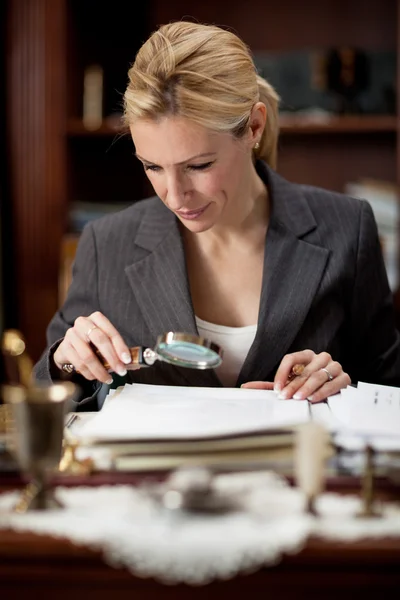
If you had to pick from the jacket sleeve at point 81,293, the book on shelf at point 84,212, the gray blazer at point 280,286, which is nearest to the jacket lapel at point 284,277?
the gray blazer at point 280,286

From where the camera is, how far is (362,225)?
1.95 m

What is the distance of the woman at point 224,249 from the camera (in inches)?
64.7

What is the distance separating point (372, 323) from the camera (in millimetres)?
1916

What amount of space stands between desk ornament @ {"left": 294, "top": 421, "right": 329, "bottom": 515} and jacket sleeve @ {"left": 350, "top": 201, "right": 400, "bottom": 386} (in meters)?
0.98

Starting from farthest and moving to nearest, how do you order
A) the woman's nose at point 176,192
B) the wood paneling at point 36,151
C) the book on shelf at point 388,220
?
the wood paneling at point 36,151 < the book on shelf at point 388,220 < the woman's nose at point 176,192

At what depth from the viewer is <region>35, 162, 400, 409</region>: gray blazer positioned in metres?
1.81

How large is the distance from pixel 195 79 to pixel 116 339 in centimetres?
54

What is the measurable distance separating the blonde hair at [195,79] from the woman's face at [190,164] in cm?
2

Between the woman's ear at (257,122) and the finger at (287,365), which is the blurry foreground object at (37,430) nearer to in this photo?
the finger at (287,365)

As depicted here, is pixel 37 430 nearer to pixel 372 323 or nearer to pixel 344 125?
pixel 372 323

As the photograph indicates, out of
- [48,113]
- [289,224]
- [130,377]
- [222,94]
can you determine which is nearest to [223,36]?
[222,94]

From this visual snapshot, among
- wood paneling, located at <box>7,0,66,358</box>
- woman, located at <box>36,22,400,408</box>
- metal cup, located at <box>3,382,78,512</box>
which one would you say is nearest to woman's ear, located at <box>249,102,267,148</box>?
woman, located at <box>36,22,400,408</box>

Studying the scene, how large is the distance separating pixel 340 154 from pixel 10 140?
1276 mm

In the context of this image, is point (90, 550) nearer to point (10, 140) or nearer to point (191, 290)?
point (191, 290)
